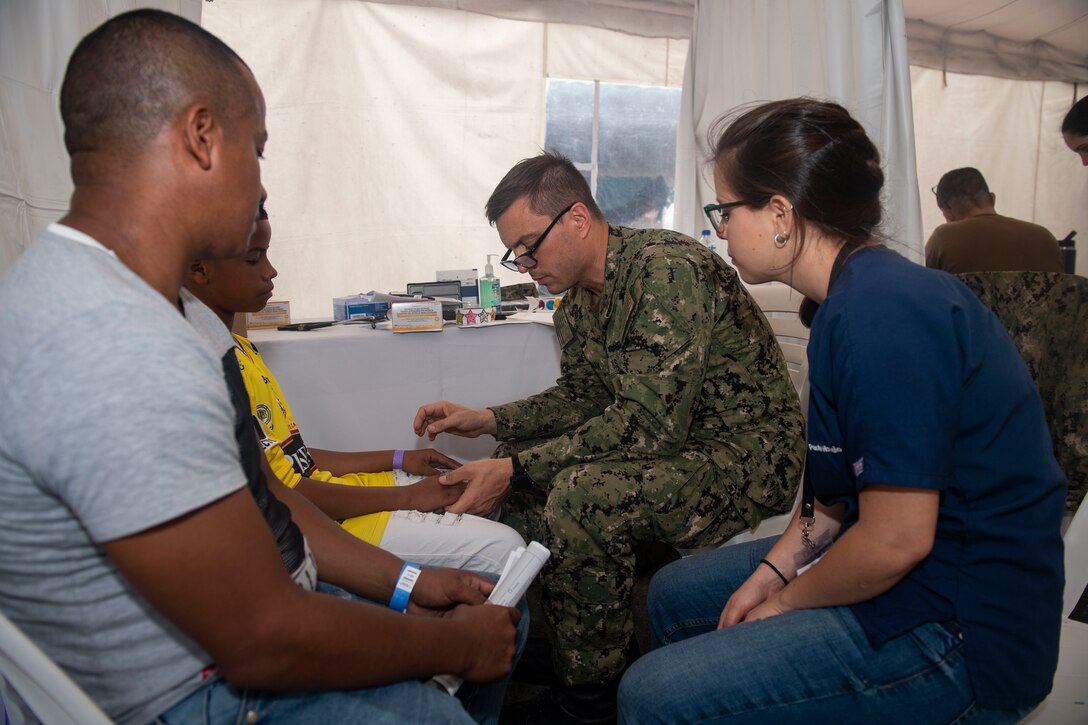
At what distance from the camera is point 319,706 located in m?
0.73

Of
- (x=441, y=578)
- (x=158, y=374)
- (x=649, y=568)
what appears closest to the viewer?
(x=158, y=374)

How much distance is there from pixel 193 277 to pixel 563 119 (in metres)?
3.33

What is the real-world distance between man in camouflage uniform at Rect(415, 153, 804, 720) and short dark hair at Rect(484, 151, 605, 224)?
20 centimetres

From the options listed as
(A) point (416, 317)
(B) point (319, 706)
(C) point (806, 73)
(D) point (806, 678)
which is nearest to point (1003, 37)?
(C) point (806, 73)

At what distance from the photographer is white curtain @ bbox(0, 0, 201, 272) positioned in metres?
1.40

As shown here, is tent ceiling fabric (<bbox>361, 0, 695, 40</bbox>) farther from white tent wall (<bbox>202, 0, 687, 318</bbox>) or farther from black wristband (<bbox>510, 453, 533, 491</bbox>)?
black wristband (<bbox>510, 453, 533, 491</bbox>)

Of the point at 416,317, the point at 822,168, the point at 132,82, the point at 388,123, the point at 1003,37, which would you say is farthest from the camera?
the point at 1003,37

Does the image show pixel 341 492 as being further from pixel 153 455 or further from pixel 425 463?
pixel 153 455

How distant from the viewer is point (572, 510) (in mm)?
1414

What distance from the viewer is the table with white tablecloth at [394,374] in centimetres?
212

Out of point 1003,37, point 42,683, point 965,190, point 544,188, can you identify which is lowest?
point 42,683

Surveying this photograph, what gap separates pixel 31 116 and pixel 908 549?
1966 millimetres

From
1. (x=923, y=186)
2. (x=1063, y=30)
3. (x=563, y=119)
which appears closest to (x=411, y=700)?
(x=563, y=119)

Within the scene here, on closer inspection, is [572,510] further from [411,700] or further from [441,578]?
[411,700]
